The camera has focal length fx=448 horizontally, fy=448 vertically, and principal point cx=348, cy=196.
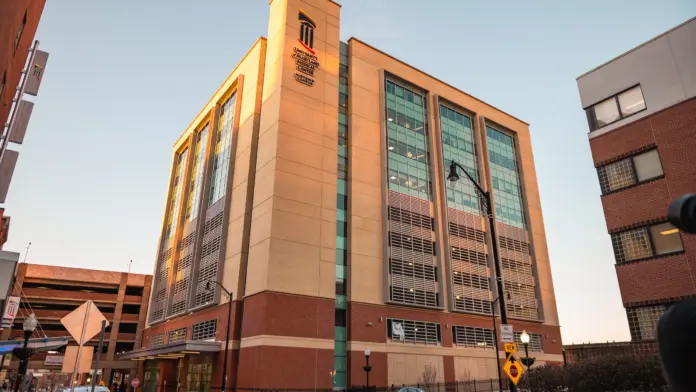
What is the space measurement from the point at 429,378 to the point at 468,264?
14.5 m

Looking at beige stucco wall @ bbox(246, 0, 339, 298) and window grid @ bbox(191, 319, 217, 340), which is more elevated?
beige stucco wall @ bbox(246, 0, 339, 298)

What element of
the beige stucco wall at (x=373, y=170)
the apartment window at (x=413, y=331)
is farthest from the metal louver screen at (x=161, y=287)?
the apartment window at (x=413, y=331)

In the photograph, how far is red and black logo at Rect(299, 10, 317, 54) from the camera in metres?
47.5

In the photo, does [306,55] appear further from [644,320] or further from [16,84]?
[644,320]

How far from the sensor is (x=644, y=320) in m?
22.6

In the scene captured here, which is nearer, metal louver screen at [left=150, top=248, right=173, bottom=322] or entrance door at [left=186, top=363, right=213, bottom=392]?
entrance door at [left=186, top=363, right=213, bottom=392]

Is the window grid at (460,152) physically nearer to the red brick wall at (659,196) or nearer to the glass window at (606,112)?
the glass window at (606,112)

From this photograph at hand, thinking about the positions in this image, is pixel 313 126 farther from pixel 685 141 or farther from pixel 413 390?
pixel 685 141

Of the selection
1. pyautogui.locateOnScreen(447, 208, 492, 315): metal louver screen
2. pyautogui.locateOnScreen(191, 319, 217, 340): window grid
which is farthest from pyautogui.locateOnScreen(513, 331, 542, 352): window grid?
pyautogui.locateOnScreen(191, 319, 217, 340): window grid

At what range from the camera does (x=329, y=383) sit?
3866cm

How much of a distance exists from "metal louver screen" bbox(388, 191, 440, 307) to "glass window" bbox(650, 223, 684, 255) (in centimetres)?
2534

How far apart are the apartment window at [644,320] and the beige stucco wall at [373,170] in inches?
944

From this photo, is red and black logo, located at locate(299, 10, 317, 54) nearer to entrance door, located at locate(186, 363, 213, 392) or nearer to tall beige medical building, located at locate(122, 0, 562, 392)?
tall beige medical building, located at locate(122, 0, 562, 392)

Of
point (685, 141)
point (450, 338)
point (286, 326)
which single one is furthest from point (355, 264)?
point (685, 141)
